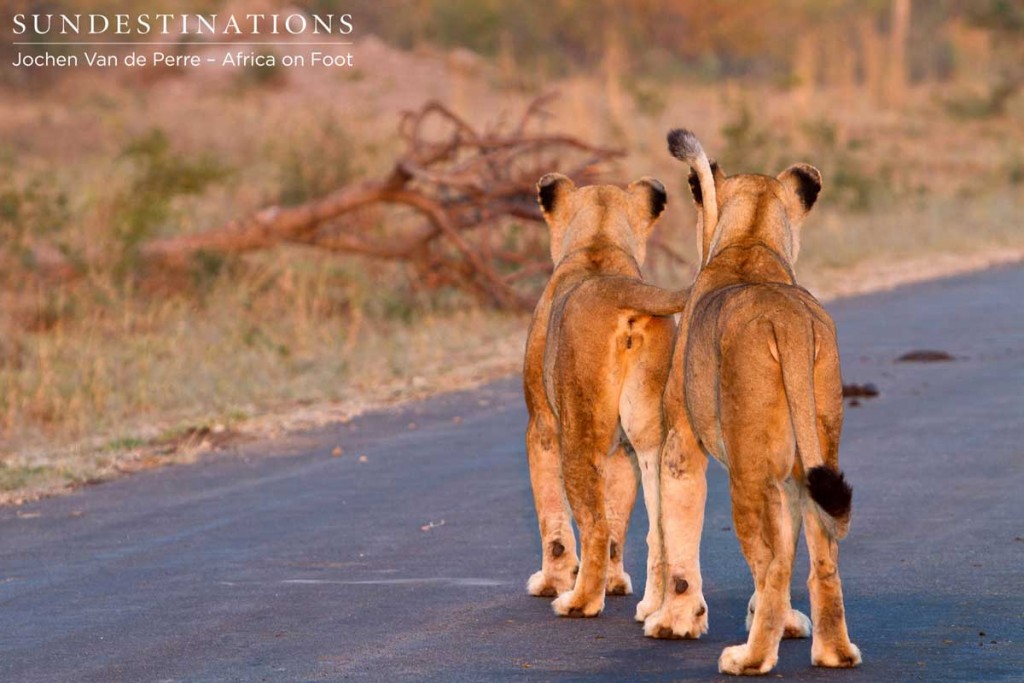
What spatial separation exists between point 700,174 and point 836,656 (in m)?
1.80

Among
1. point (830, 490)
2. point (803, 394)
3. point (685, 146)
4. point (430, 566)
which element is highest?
point (685, 146)

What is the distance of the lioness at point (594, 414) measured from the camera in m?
6.46

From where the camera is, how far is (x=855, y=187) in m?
29.3

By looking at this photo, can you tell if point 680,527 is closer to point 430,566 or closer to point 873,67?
point 430,566

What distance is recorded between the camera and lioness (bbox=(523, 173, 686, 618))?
6.46 metres

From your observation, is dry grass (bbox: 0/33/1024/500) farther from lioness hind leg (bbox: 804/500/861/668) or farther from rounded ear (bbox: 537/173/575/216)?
lioness hind leg (bbox: 804/500/861/668)

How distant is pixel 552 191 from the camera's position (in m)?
7.40

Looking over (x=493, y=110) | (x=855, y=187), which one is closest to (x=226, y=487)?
(x=855, y=187)

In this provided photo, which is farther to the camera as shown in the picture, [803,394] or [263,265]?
[263,265]

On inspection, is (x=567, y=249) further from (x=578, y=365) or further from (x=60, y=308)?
(x=60, y=308)

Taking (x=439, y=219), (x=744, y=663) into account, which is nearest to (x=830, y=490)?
(x=744, y=663)

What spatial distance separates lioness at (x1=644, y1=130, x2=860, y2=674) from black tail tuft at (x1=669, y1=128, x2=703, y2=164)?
392 mm

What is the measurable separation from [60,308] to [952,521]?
34.8 ft

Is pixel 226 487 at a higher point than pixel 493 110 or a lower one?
lower
